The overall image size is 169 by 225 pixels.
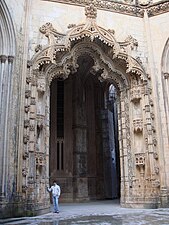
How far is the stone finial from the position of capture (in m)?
12.3

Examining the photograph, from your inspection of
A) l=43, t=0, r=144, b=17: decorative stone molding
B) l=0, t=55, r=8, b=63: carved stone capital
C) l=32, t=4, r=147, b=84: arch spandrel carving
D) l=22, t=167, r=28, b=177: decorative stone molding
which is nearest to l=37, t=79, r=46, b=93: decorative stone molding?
l=32, t=4, r=147, b=84: arch spandrel carving

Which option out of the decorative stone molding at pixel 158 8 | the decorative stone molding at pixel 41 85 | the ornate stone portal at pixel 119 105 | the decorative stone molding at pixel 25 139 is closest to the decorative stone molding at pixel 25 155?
the ornate stone portal at pixel 119 105

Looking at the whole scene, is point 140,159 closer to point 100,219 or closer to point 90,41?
point 100,219

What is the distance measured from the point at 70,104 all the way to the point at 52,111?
4.28 feet

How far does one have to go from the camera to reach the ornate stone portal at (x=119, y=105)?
1021 cm

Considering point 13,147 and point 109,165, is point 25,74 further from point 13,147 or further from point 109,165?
point 109,165

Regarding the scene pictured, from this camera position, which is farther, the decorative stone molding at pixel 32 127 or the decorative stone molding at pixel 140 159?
the decorative stone molding at pixel 140 159

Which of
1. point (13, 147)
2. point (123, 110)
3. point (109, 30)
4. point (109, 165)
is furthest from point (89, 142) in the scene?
point (13, 147)

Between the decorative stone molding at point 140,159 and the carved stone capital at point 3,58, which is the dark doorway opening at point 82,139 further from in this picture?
the carved stone capital at point 3,58

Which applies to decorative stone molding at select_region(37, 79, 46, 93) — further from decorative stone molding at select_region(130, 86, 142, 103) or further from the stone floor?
the stone floor

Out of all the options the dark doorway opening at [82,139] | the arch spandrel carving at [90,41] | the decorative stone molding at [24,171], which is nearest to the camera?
the decorative stone molding at [24,171]

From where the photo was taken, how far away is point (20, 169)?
30.6ft

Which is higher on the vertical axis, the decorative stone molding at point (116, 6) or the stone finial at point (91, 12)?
the decorative stone molding at point (116, 6)

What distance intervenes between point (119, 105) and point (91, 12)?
4.50 meters
